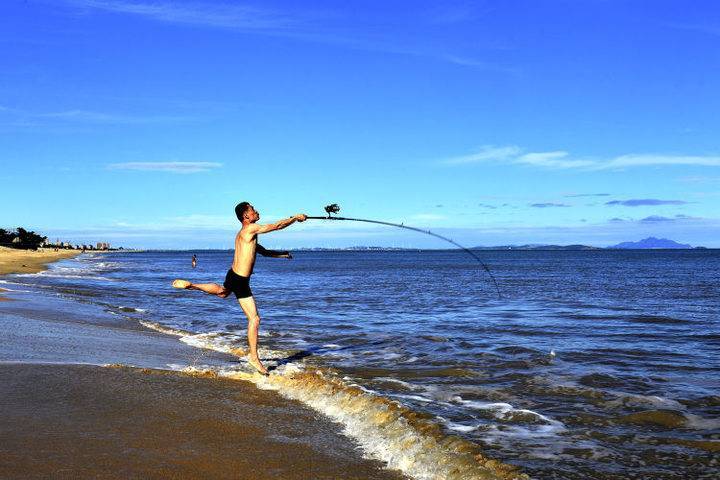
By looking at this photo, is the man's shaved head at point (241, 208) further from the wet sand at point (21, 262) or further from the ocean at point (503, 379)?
the wet sand at point (21, 262)

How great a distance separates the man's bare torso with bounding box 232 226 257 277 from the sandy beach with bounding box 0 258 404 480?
148cm

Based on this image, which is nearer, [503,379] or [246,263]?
[246,263]

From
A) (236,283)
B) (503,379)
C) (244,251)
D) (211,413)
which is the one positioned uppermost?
(244,251)

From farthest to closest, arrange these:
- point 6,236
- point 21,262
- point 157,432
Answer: point 6,236, point 21,262, point 157,432

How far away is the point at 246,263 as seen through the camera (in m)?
8.33

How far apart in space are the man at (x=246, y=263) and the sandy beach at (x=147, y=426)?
0.92 m

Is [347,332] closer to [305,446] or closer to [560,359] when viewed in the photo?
[560,359]

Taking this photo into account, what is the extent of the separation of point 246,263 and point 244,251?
173 mm

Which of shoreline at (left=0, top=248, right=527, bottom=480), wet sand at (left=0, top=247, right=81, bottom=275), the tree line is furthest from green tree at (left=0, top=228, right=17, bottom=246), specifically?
shoreline at (left=0, top=248, right=527, bottom=480)

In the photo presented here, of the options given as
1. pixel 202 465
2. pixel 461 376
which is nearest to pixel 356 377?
pixel 461 376

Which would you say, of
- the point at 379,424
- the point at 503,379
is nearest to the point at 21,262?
the point at 503,379

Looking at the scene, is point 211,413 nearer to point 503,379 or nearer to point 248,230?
point 248,230

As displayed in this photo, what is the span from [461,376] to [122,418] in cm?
476

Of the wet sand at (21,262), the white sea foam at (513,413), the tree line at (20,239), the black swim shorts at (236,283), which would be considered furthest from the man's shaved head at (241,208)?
the tree line at (20,239)
